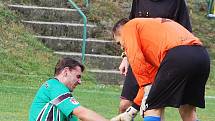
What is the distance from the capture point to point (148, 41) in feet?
20.2

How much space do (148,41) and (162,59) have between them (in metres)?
0.21

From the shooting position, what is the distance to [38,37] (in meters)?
16.4

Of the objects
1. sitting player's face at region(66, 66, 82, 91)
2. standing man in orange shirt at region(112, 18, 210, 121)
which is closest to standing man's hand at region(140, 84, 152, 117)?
standing man in orange shirt at region(112, 18, 210, 121)

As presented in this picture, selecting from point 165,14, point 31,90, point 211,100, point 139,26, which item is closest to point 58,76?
point 139,26

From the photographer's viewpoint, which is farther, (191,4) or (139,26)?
(191,4)

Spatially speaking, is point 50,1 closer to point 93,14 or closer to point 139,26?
point 93,14

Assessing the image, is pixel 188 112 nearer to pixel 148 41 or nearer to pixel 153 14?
pixel 148 41

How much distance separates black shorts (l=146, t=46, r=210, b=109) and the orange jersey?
9 cm

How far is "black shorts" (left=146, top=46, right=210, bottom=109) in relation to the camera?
6012 mm

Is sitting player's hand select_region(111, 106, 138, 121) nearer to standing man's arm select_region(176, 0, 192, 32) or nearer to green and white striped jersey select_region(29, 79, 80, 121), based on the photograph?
green and white striped jersey select_region(29, 79, 80, 121)

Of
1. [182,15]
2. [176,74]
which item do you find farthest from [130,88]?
[176,74]

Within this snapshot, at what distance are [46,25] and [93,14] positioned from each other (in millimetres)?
1651

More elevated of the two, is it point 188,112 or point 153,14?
point 153,14

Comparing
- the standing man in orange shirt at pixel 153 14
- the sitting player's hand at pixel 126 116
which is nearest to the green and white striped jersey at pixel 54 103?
the sitting player's hand at pixel 126 116
